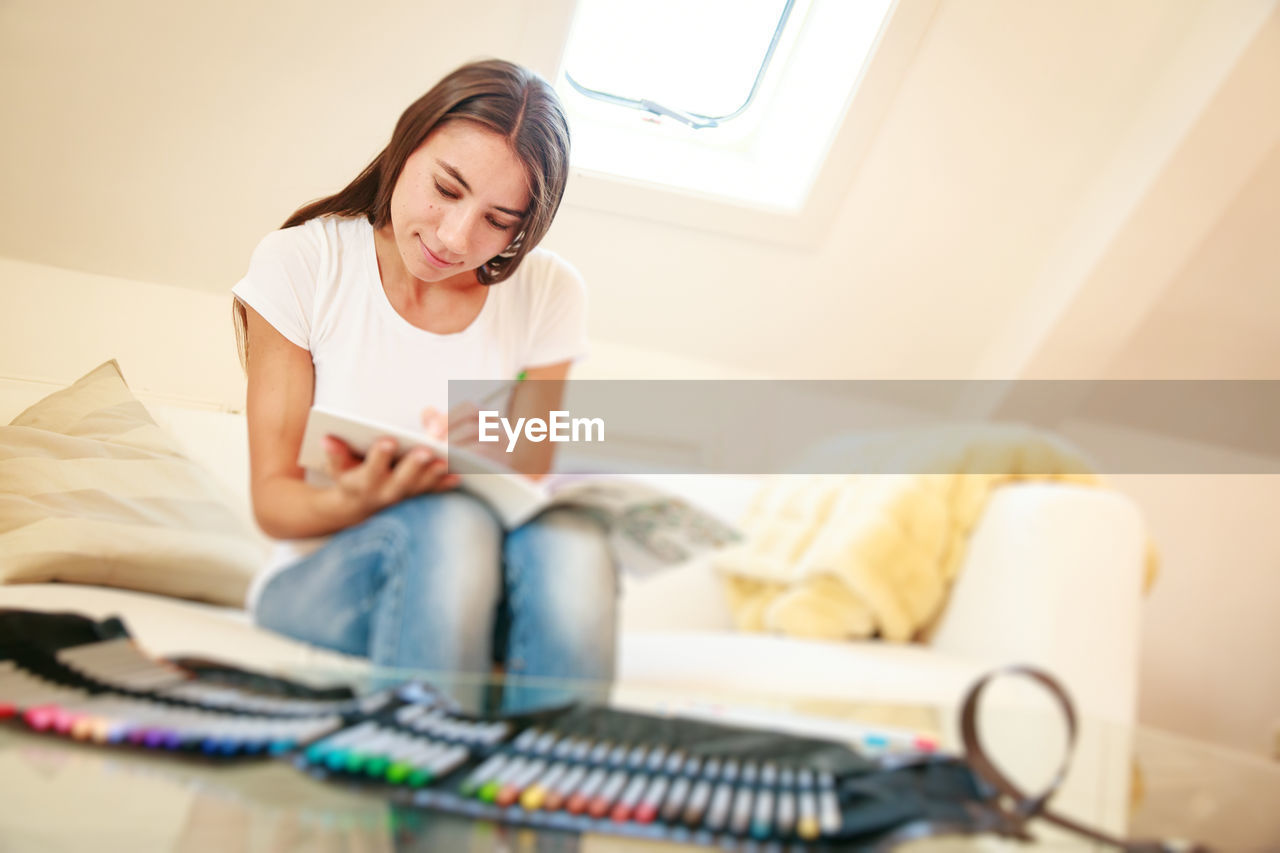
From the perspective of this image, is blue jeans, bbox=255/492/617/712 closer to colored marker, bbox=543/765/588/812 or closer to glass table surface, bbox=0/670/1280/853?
glass table surface, bbox=0/670/1280/853

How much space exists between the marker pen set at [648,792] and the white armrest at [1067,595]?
459mm

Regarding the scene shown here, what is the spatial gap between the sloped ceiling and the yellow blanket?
126mm

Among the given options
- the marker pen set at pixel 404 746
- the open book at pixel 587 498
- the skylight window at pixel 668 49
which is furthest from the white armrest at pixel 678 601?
the skylight window at pixel 668 49

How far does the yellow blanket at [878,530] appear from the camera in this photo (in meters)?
1.02

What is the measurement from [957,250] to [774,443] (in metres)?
0.34

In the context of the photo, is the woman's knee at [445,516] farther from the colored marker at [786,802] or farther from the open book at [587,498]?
the colored marker at [786,802]

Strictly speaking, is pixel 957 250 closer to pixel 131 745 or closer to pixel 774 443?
pixel 774 443

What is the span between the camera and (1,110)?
2.86 feet

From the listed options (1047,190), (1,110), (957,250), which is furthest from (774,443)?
(1,110)

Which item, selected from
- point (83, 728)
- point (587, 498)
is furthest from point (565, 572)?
point (83, 728)

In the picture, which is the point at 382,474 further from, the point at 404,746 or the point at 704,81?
the point at 704,81

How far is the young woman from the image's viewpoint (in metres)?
0.81

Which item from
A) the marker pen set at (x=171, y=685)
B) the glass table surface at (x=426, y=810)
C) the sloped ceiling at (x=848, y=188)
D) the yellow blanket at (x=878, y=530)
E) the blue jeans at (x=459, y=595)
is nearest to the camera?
the glass table surface at (x=426, y=810)

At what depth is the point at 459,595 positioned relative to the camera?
791mm
